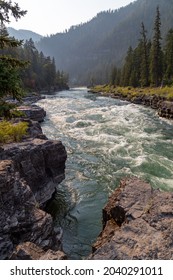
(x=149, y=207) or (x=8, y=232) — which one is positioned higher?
(x=149, y=207)

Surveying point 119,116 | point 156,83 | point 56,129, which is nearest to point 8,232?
point 56,129

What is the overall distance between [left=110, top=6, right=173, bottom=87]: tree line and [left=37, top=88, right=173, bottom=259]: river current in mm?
33951

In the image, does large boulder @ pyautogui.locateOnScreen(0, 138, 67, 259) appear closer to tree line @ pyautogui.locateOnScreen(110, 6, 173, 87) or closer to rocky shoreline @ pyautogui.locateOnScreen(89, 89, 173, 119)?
rocky shoreline @ pyautogui.locateOnScreen(89, 89, 173, 119)

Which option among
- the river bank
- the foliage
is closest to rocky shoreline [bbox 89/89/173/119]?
the river bank

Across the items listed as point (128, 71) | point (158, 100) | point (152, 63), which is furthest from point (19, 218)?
point (128, 71)

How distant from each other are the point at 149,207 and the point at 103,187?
8210mm

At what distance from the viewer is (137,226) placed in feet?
23.5

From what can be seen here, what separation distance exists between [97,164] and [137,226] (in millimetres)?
13008

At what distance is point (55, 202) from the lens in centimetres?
1473

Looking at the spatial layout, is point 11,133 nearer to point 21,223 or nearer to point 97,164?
point 97,164

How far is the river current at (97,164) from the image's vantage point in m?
13.0

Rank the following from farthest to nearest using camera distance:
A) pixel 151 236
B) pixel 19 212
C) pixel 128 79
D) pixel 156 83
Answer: pixel 128 79 → pixel 156 83 → pixel 19 212 → pixel 151 236

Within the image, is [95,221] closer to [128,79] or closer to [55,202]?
[55,202]

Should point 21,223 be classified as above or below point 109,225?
above
